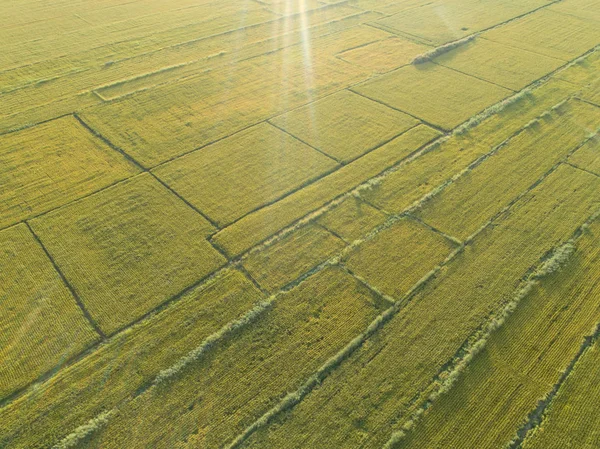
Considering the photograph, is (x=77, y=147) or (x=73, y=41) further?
(x=73, y=41)

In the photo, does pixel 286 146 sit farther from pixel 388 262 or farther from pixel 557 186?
pixel 557 186

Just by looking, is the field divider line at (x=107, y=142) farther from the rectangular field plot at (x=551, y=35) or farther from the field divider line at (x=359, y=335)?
the rectangular field plot at (x=551, y=35)

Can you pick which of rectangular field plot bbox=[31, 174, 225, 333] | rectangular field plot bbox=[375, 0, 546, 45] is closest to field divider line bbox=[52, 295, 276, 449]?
rectangular field plot bbox=[31, 174, 225, 333]

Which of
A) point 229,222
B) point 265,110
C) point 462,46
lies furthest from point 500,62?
point 229,222

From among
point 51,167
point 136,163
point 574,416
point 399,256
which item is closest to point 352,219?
point 399,256

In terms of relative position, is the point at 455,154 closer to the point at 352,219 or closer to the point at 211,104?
the point at 352,219

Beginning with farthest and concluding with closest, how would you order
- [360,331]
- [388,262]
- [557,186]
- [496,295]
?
[557,186], [388,262], [496,295], [360,331]
